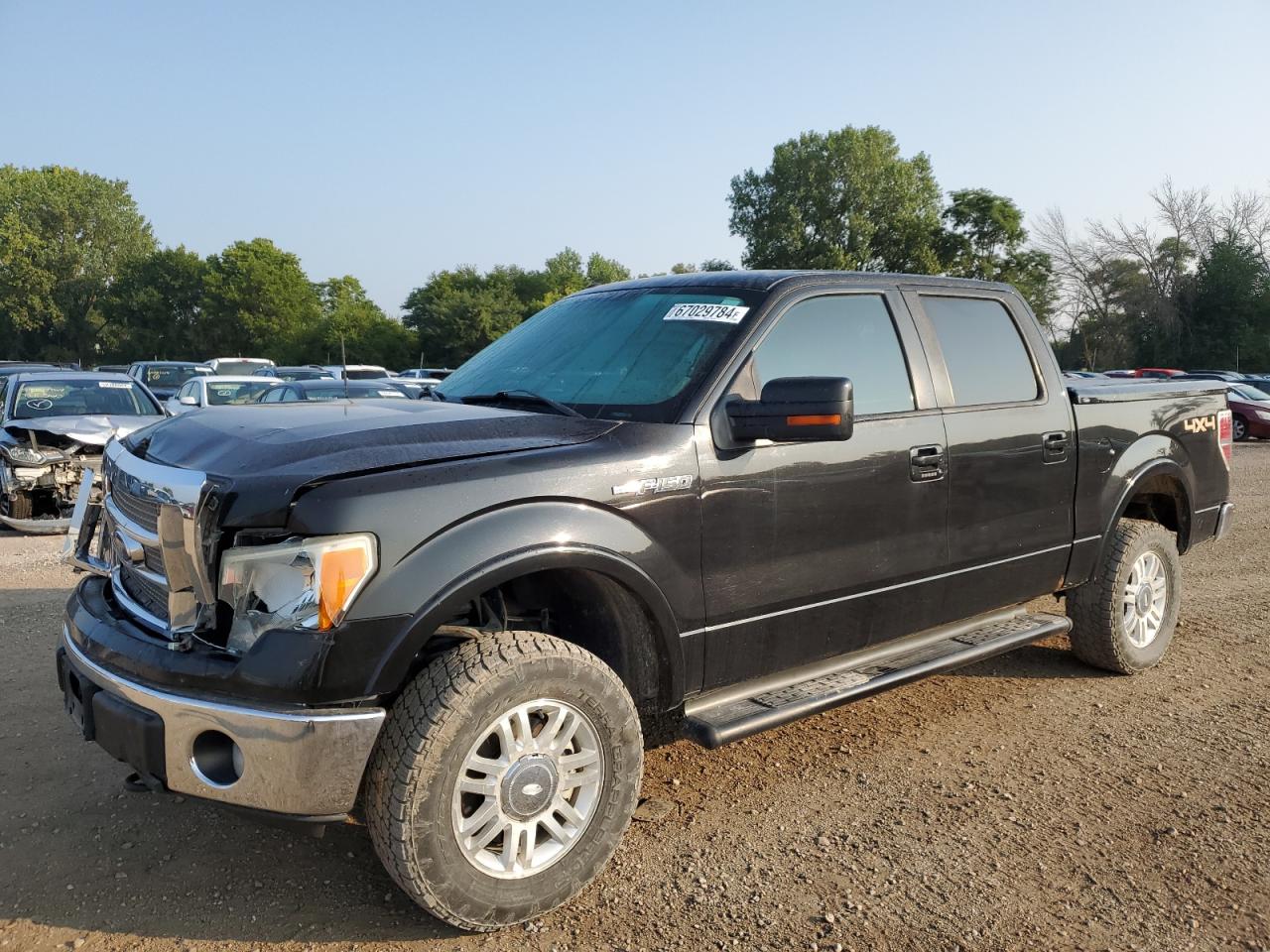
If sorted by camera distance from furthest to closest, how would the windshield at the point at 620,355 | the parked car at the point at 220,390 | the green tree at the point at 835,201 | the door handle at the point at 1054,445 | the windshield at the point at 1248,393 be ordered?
the green tree at the point at 835,201, the windshield at the point at 1248,393, the parked car at the point at 220,390, the door handle at the point at 1054,445, the windshield at the point at 620,355

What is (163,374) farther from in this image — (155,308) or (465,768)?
(155,308)

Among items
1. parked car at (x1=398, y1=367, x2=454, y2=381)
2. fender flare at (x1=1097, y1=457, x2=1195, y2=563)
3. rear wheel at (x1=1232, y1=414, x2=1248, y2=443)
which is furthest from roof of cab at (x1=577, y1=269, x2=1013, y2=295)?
rear wheel at (x1=1232, y1=414, x2=1248, y2=443)

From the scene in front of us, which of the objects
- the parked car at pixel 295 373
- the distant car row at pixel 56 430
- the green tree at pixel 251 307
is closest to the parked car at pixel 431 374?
the parked car at pixel 295 373

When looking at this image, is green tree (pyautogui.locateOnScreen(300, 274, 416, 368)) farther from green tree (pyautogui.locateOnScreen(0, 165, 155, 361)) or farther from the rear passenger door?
the rear passenger door

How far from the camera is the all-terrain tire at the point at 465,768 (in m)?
2.51

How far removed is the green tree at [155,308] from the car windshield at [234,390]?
67.9 meters

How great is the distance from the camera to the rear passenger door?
3.97 m

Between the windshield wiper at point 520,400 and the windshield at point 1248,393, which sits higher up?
the windshield wiper at point 520,400

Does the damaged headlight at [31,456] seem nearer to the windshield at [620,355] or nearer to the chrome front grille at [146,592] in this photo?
the windshield at [620,355]

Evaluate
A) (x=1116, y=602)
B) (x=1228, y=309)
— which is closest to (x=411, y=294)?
(x=1228, y=309)

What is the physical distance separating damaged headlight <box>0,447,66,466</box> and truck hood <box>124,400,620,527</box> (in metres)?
6.83

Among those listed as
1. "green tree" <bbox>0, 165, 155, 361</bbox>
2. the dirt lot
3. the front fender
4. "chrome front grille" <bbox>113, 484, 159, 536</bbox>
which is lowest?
the dirt lot

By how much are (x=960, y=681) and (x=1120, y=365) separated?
5303 centimetres

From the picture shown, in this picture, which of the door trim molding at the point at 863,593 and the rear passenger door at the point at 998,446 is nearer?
the door trim molding at the point at 863,593
